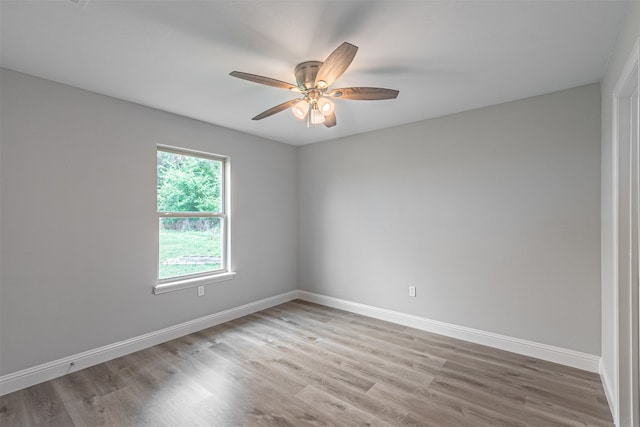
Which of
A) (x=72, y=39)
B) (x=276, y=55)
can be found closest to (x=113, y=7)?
(x=72, y=39)

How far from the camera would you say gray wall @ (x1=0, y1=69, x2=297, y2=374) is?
2.23 m

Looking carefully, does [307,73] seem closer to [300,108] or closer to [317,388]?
[300,108]

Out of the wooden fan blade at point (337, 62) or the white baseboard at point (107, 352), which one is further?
the white baseboard at point (107, 352)

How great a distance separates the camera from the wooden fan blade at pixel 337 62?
→ 1572 millimetres

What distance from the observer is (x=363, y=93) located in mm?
2090

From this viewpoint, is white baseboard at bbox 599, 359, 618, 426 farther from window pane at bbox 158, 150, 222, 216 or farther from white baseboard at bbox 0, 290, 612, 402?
window pane at bbox 158, 150, 222, 216

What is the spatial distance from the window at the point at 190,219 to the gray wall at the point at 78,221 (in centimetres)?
14

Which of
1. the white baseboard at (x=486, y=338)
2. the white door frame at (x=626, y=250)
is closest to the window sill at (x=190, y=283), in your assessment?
the white baseboard at (x=486, y=338)

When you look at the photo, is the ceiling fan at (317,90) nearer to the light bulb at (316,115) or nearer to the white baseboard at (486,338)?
the light bulb at (316,115)

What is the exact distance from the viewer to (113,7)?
5.16ft

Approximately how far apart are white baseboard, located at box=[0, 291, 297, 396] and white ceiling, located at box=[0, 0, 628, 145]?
235 cm

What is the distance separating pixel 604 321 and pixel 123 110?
463cm

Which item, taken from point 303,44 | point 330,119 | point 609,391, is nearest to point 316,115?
point 330,119

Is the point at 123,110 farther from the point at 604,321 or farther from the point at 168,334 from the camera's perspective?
the point at 604,321
